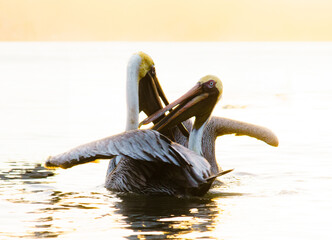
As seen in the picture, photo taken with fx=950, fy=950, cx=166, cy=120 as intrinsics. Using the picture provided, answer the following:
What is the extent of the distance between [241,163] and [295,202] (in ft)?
9.56

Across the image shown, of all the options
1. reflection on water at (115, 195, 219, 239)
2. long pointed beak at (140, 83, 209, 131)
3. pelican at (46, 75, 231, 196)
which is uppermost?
long pointed beak at (140, 83, 209, 131)

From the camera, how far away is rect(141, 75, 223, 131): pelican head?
1070 cm

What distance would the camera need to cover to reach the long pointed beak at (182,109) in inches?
420

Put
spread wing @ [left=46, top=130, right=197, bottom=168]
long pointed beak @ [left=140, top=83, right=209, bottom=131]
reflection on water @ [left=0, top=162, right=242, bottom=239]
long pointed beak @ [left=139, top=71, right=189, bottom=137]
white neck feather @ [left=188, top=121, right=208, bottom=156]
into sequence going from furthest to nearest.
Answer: long pointed beak @ [left=139, top=71, right=189, bottom=137] < long pointed beak @ [left=140, top=83, right=209, bottom=131] < white neck feather @ [left=188, top=121, right=208, bottom=156] < spread wing @ [left=46, top=130, right=197, bottom=168] < reflection on water @ [left=0, top=162, right=242, bottom=239]

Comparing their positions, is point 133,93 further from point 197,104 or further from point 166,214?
point 166,214

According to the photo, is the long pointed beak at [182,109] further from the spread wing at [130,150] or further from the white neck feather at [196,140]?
the spread wing at [130,150]

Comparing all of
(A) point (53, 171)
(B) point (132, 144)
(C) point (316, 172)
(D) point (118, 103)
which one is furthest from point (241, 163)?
(D) point (118, 103)

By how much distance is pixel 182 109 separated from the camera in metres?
10.7

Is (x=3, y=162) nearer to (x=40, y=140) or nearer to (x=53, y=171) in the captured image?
(x=53, y=171)

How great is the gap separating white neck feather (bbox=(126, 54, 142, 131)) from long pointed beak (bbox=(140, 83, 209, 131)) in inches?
6.6

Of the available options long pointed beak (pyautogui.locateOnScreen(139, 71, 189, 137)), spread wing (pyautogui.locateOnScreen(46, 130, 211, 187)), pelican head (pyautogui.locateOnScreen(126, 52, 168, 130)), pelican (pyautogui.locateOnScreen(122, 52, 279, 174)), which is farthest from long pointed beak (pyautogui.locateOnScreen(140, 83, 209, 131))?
spread wing (pyautogui.locateOnScreen(46, 130, 211, 187))

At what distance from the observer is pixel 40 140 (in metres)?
14.9

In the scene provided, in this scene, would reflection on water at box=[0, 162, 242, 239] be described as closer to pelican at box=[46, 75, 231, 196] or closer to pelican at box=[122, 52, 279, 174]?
pelican at box=[46, 75, 231, 196]

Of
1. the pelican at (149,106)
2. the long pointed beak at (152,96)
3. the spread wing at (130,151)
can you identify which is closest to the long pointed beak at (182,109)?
the pelican at (149,106)
